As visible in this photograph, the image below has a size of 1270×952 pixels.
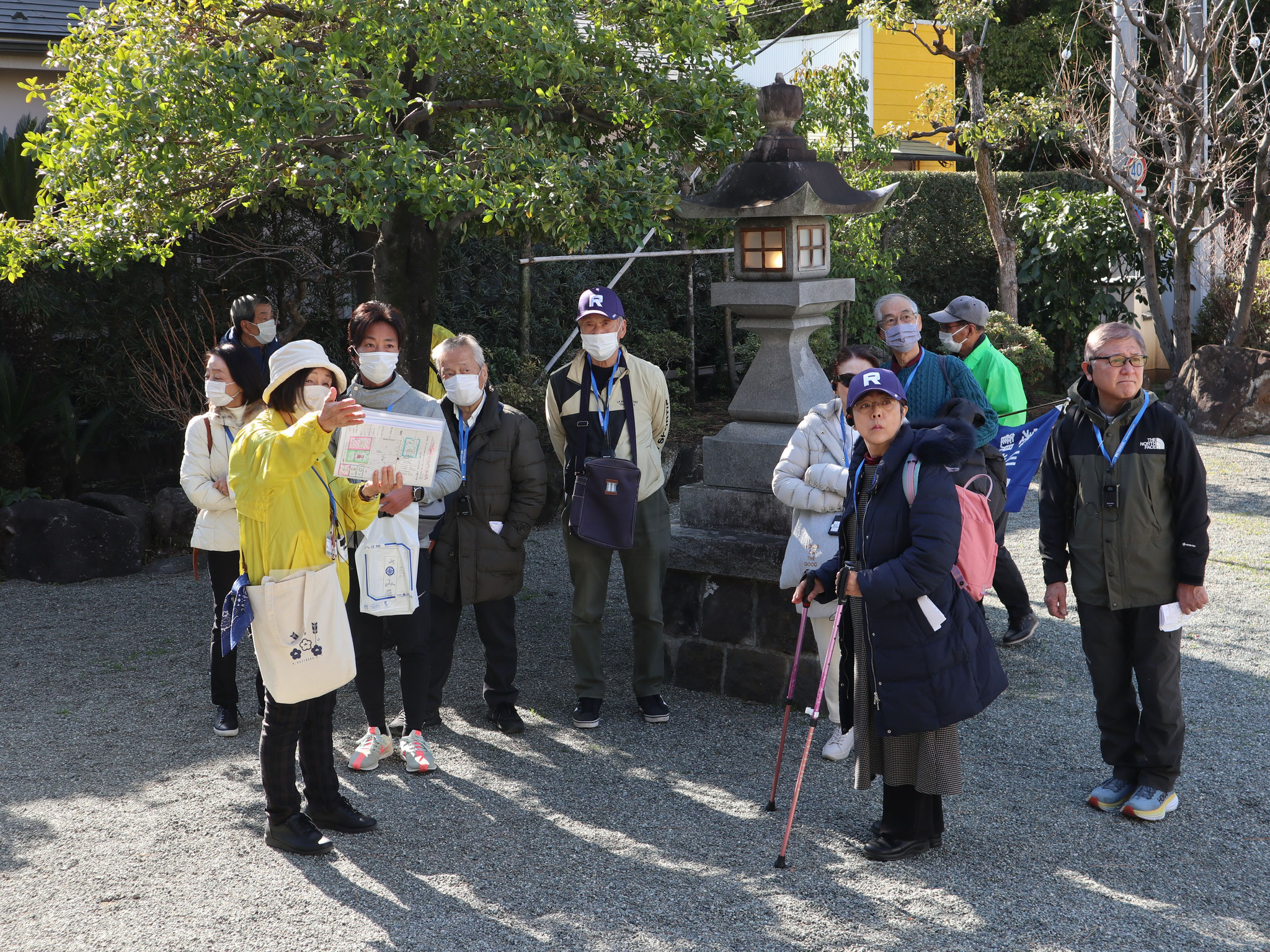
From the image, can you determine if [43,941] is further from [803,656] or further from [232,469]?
[803,656]

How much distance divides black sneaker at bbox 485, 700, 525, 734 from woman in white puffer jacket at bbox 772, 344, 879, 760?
120cm

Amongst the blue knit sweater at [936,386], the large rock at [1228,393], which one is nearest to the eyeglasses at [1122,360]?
the blue knit sweater at [936,386]

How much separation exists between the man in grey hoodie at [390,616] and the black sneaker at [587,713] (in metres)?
0.71

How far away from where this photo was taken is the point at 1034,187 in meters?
15.6

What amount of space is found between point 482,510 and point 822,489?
149 centimetres

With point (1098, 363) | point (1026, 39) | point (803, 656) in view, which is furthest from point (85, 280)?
Answer: point (1026, 39)

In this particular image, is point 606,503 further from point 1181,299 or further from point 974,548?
point 1181,299

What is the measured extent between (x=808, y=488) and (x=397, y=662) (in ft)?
8.56

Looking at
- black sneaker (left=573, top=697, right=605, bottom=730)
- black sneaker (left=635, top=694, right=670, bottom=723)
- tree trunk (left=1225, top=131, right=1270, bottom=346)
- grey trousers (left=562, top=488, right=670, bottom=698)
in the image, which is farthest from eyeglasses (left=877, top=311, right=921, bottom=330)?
tree trunk (left=1225, top=131, right=1270, bottom=346)

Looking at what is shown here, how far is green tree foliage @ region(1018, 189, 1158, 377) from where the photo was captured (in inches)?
540

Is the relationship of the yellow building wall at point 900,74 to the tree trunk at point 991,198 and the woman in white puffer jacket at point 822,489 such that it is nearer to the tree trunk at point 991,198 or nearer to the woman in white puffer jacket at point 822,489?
the tree trunk at point 991,198

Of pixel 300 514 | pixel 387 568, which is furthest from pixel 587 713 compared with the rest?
pixel 300 514

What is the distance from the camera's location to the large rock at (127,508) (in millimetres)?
8422

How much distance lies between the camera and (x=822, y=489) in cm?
476
